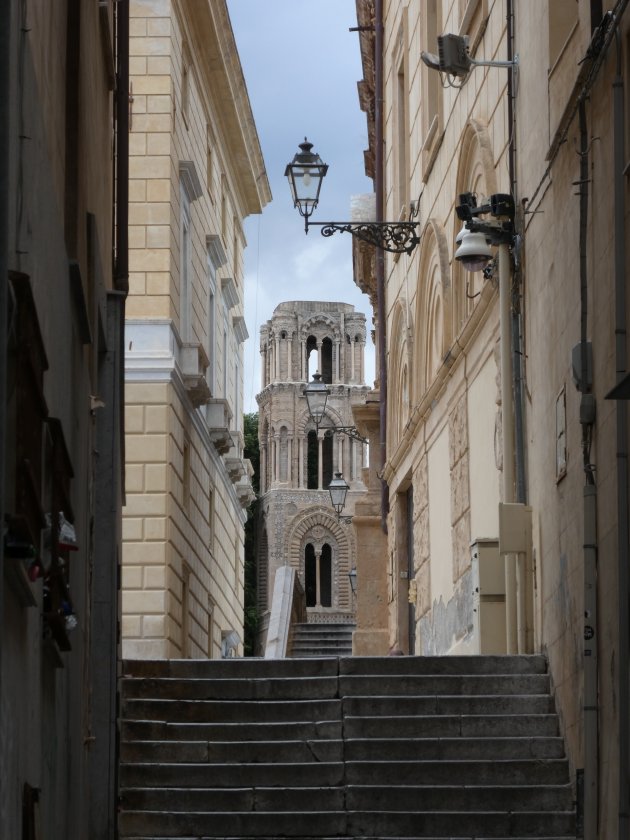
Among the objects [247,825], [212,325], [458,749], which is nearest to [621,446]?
[458,749]

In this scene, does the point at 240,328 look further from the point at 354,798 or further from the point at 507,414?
the point at 354,798

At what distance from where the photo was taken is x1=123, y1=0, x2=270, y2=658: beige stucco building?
27.3 meters

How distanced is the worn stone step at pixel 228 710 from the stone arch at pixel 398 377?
11.0m

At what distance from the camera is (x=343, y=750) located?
13.6 metres

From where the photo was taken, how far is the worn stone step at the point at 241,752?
534 inches

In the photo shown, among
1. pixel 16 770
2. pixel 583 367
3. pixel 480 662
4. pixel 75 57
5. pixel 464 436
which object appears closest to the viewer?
pixel 16 770

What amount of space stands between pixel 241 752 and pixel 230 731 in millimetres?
375

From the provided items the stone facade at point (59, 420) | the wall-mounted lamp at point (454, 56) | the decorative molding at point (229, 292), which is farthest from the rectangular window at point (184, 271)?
the stone facade at point (59, 420)

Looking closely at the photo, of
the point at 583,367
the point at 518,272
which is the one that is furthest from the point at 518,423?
the point at 583,367

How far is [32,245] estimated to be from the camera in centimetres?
770

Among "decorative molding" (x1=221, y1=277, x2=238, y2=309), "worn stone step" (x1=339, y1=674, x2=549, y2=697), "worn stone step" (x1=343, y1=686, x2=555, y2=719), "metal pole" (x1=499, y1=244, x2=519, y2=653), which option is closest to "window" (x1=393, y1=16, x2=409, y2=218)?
"metal pole" (x1=499, y1=244, x2=519, y2=653)

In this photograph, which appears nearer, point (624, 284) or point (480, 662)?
point (624, 284)

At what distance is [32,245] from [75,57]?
3.37m

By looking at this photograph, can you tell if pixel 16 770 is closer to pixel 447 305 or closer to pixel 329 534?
pixel 447 305
